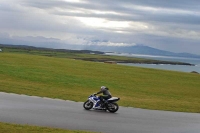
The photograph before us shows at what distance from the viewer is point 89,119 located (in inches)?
672

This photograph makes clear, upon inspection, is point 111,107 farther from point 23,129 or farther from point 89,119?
point 23,129

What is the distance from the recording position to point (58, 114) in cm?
1758

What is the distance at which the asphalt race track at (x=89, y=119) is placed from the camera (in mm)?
15148

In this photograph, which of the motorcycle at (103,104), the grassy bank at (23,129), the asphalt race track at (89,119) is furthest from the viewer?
the motorcycle at (103,104)

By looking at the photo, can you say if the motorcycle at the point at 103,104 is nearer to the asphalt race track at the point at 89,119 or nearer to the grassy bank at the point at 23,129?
the asphalt race track at the point at 89,119

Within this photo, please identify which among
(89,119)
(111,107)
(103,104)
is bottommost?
(89,119)

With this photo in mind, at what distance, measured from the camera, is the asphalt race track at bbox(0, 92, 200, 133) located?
15.1 meters

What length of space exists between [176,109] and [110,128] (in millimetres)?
10829

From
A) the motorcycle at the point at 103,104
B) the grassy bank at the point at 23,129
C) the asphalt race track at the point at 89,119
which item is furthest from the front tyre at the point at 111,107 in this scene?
the grassy bank at the point at 23,129

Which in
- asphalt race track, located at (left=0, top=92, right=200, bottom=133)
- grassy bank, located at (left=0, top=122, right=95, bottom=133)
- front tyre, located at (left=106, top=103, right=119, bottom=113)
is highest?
front tyre, located at (left=106, top=103, right=119, bottom=113)

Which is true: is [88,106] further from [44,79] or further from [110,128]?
[44,79]

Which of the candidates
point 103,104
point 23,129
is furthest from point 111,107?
A: point 23,129

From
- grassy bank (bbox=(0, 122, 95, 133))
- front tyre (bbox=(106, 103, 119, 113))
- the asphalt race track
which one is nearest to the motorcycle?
front tyre (bbox=(106, 103, 119, 113))

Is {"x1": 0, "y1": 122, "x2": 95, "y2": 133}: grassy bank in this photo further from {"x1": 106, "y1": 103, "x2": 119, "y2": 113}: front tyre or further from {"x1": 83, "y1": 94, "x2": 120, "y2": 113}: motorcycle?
{"x1": 106, "y1": 103, "x2": 119, "y2": 113}: front tyre
